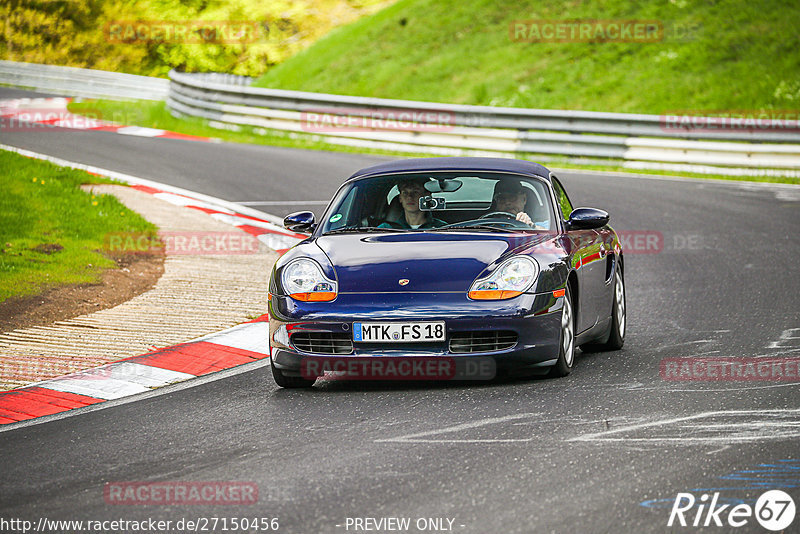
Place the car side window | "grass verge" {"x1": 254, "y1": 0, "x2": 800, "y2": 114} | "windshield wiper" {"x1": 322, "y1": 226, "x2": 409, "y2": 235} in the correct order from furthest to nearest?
"grass verge" {"x1": 254, "y1": 0, "x2": 800, "y2": 114} → the car side window → "windshield wiper" {"x1": 322, "y1": 226, "x2": 409, "y2": 235}

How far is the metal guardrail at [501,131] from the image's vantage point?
20.0m

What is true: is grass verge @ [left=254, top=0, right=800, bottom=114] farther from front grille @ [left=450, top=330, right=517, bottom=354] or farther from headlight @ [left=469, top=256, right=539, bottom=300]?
front grille @ [left=450, top=330, right=517, bottom=354]

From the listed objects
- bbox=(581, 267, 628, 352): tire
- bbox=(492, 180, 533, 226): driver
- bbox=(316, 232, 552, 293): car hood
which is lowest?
bbox=(581, 267, 628, 352): tire

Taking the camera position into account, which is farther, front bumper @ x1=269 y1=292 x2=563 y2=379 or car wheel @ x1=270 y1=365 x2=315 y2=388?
car wheel @ x1=270 y1=365 x2=315 y2=388

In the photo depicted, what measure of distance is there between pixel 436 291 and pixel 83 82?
106ft

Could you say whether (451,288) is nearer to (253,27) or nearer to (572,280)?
(572,280)

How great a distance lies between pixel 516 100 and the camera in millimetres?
28406

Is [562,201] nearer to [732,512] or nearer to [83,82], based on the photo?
[732,512]

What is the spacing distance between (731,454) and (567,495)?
3.18 feet

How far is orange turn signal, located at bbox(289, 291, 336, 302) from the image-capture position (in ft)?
23.2

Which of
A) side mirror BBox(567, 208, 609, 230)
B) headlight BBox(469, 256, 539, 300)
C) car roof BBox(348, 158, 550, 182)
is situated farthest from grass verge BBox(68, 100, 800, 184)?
headlight BBox(469, 256, 539, 300)

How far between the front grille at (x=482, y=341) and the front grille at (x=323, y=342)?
24.4 inches

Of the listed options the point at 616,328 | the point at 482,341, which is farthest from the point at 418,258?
the point at 616,328

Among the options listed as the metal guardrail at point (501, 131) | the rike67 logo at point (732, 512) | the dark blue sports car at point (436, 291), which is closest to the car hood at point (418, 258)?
the dark blue sports car at point (436, 291)
